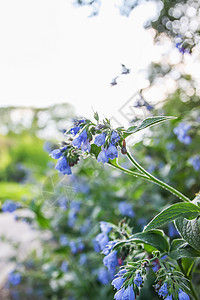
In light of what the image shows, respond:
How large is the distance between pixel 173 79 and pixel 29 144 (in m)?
9.55

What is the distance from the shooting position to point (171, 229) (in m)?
1.29

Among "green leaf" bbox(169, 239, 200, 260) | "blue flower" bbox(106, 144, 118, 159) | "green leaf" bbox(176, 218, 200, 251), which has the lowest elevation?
"green leaf" bbox(169, 239, 200, 260)

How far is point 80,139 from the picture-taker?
532mm

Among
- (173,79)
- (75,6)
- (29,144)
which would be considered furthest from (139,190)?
(29,144)

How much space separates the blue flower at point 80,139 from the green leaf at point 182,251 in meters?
0.26

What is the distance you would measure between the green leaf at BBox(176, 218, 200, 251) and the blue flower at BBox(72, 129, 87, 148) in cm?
23

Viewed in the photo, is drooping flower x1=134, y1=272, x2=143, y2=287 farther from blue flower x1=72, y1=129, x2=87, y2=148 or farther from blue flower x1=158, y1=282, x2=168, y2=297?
blue flower x1=72, y1=129, x2=87, y2=148

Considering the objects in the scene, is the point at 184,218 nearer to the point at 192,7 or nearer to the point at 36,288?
the point at 192,7

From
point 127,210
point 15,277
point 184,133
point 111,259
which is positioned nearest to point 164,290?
point 111,259

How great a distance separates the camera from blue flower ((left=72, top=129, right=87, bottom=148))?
530mm

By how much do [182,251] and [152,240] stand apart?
56mm

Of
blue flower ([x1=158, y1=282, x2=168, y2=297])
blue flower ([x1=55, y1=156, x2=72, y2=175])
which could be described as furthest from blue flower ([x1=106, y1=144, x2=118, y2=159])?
blue flower ([x1=158, y1=282, x2=168, y2=297])

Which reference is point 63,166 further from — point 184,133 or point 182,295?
point 184,133

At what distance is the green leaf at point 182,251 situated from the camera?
0.56 meters
